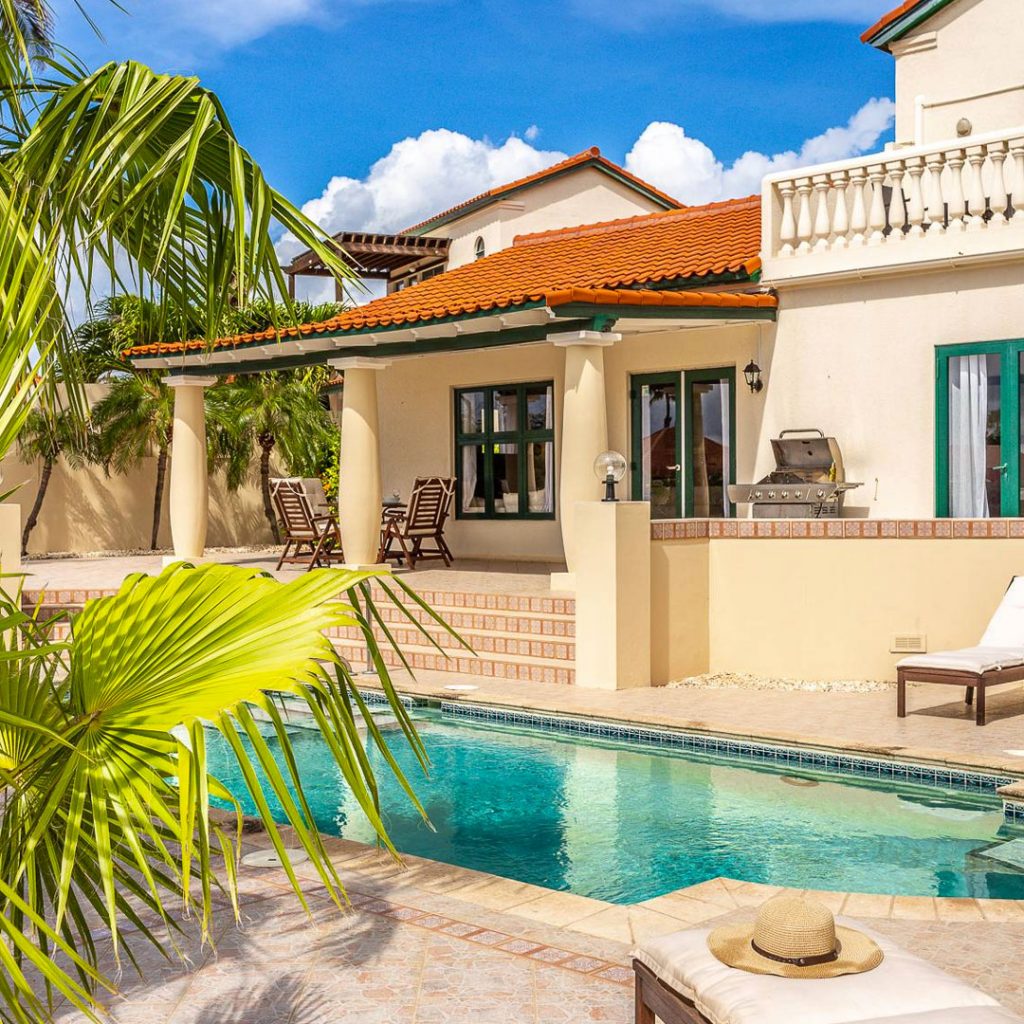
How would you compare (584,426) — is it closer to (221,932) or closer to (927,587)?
(927,587)

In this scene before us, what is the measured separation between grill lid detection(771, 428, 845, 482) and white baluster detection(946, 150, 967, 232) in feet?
7.70

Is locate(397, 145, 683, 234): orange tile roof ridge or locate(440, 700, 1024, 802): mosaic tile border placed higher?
locate(397, 145, 683, 234): orange tile roof ridge

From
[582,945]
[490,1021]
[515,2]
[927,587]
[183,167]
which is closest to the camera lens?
[183,167]

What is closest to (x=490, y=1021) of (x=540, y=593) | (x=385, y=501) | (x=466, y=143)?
(x=540, y=593)

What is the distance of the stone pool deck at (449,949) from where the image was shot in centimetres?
417

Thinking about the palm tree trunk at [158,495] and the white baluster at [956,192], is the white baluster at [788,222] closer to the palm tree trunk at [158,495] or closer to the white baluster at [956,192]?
the white baluster at [956,192]

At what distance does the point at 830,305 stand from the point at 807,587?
335cm

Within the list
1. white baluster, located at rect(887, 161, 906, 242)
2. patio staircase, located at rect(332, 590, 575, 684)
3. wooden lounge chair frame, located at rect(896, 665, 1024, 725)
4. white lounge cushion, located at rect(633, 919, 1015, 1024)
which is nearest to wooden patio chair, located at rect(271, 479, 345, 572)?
patio staircase, located at rect(332, 590, 575, 684)

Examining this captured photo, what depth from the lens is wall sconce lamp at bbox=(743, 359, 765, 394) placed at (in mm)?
13750

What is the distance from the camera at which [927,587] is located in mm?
10969

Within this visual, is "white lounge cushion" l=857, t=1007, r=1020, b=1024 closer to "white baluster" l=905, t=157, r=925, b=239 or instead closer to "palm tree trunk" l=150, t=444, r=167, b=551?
"white baluster" l=905, t=157, r=925, b=239

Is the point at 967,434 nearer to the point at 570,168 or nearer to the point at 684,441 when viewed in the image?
the point at 684,441

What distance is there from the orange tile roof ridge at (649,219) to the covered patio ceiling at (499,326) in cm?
378

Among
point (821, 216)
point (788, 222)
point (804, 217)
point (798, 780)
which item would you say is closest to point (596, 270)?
point (788, 222)
